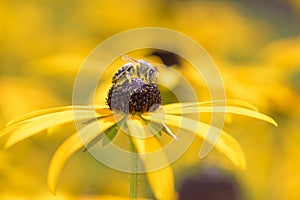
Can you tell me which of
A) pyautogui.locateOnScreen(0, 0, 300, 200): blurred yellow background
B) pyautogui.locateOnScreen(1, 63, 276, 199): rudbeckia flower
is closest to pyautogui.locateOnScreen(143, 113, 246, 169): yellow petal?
pyautogui.locateOnScreen(1, 63, 276, 199): rudbeckia flower

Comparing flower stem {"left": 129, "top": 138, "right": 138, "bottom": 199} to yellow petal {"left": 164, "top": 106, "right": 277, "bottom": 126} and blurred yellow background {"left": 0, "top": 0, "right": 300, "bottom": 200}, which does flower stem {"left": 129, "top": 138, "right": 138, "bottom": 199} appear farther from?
blurred yellow background {"left": 0, "top": 0, "right": 300, "bottom": 200}

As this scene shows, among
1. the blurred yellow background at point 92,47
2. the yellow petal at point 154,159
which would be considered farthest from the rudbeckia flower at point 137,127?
the blurred yellow background at point 92,47

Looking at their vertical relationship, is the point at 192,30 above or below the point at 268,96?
above

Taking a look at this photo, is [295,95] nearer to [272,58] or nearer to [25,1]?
[272,58]

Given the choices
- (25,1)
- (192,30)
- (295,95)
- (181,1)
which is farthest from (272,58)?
(25,1)

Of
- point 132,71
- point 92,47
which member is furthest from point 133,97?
point 92,47

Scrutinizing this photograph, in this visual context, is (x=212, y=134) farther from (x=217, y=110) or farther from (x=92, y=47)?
(x=92, y=47)

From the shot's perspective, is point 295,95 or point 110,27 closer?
point 295,95
